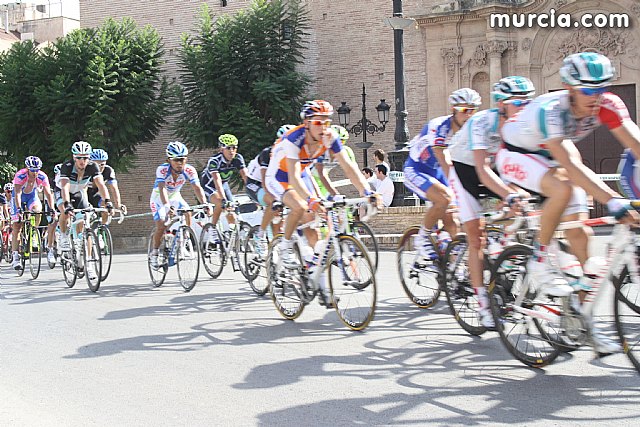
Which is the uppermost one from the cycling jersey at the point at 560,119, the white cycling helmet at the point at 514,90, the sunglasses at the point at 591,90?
the white cycling helmet at the point at 514,90

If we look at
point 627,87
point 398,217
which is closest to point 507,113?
point 398,217

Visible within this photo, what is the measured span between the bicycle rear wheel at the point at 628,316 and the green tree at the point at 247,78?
98.3 ft

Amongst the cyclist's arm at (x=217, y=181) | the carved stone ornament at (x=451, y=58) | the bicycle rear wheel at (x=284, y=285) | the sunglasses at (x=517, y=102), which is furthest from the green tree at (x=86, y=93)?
the sunglasses at (x=517, y=102)

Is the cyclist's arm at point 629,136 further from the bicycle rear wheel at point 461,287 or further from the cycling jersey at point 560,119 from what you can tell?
the bicycle rear wheel at point 461,287

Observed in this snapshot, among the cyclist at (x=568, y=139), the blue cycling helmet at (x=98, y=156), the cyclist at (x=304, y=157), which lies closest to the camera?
the cyclist at (x=568, y=139)

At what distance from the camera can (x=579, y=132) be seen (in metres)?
5.70

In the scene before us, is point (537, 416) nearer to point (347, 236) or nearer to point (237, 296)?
point (347, 236)

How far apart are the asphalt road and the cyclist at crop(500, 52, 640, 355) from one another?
0.65 meters

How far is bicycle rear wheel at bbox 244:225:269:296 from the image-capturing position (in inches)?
436

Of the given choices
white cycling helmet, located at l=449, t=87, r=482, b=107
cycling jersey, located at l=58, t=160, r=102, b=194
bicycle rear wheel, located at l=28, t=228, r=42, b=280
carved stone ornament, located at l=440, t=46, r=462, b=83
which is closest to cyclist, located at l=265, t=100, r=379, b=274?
white cycling helmet, located at l=449, t=87, r=482, b=107

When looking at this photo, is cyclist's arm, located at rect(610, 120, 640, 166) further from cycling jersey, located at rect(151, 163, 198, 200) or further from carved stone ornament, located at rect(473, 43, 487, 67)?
carved stone ornament, located at rect(473, 43, 487, 67)

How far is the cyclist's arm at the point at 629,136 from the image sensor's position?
5.75 meters

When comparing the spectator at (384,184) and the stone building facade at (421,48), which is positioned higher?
the stone building facade at (421,48)

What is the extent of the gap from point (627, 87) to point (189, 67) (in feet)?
56.4
